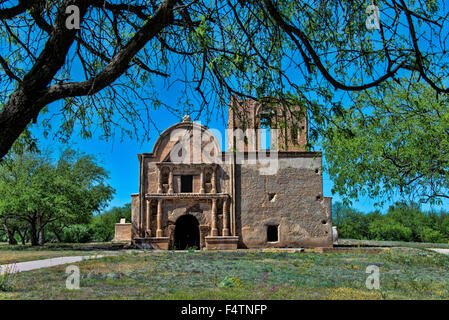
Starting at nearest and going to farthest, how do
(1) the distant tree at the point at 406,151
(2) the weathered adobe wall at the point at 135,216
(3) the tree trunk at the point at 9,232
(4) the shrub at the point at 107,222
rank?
(1) the distant tree at the point at 406,151 → (2) the weathered adobe wall at the point at 135,216 → (3) the tree trunk at the point at 9,232 → (4) the shrub at the point at 107,222

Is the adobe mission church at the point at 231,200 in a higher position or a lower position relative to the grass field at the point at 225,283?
higher

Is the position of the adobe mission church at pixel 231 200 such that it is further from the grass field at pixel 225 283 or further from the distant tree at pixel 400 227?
the distant tree at pixel 400 227

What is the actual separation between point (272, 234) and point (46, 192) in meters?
14.4

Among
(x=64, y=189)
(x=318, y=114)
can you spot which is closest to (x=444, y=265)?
(x=318, y=114)

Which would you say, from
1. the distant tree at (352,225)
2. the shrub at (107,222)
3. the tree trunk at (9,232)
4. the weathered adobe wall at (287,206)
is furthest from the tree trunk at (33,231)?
the distant tree at (352,225)

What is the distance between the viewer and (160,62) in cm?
786

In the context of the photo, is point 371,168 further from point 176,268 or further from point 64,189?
point 64,189

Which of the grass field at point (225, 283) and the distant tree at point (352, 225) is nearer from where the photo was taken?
the grass field at point (225, 283)

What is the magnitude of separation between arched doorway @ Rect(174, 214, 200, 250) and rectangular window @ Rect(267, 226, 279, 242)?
15.4 ft

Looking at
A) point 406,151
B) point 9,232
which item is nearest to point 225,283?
point 406,151

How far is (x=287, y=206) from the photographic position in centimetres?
2545

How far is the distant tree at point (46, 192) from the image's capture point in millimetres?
25484

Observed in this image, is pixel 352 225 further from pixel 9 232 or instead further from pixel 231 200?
pixel 9 232
